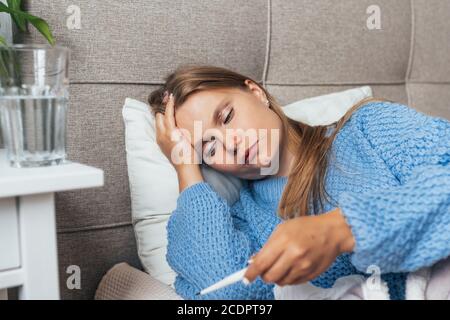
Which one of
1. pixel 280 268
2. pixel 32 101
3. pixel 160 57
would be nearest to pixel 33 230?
pixel 32 101

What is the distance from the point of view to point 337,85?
1407mm

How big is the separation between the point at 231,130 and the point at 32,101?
1.35 feet

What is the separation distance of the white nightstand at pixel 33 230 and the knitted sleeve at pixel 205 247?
27 centimetres

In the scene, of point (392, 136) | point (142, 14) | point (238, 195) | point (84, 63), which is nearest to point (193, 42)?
point (142, 14)

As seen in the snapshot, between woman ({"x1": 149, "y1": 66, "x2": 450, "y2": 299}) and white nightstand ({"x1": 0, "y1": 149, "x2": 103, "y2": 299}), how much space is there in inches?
10.0

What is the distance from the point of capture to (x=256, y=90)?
1.15 meters

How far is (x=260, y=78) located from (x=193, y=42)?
0.67 feet

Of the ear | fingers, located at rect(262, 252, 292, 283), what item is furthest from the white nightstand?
the ear

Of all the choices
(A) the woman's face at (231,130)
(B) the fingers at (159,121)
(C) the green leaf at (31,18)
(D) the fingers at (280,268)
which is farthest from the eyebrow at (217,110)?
(D) the fingers at (280,268)

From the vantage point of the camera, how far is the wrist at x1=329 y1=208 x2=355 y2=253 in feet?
2.27

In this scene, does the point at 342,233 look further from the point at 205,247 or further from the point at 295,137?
the point at 295,137

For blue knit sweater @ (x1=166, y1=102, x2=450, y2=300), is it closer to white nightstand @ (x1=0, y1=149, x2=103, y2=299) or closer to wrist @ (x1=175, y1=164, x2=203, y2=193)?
wrist @ (x1=175, y1=164, x2=203, y2=193)
